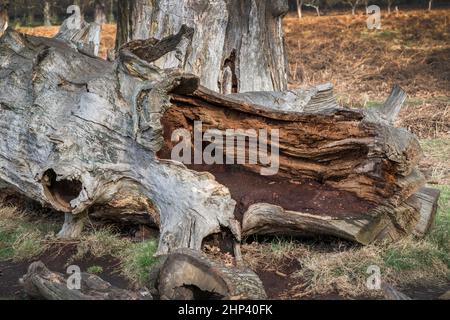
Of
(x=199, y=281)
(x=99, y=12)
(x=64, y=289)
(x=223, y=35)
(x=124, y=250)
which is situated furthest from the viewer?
(x=99, y=12)

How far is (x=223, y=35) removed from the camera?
7.45 m

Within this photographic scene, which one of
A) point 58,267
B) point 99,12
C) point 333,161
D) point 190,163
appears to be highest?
point 333,161

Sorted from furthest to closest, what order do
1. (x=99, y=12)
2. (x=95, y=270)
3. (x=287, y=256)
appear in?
(x=99, y=12), (x=287, y=256), (x=95, y=270)

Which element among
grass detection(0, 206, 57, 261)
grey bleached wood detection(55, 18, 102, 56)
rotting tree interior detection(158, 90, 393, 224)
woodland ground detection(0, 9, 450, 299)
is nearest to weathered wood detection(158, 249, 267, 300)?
woodland ground detection(0, 9, 450, 299)

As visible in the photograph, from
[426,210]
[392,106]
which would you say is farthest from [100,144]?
[392,106]

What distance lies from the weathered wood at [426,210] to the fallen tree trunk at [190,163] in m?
0.09

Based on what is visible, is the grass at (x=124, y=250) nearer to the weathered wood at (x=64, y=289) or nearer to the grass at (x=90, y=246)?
the grass at (x=90, y=246)

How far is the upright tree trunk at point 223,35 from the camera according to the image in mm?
7273

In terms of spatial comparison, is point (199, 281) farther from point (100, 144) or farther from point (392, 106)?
point (392, 106)

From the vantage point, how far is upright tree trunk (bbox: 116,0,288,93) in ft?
23.9

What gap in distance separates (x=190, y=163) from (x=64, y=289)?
6.49 ft

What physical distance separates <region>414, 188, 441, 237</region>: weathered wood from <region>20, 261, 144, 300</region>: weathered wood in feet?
7.99
